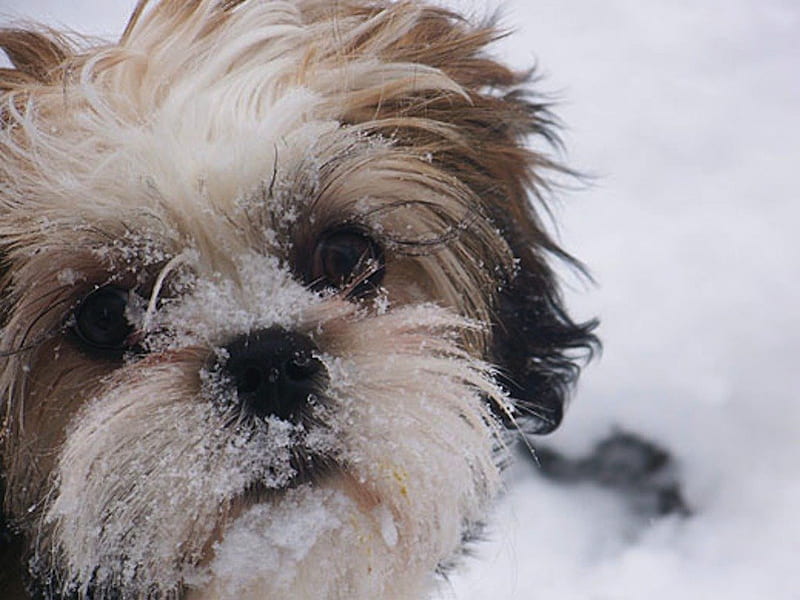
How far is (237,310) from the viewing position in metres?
1.72

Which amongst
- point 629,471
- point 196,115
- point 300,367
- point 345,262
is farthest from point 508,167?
point 629,471

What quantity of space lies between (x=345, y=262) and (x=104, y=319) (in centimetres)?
46

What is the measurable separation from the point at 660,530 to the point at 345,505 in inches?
66.8

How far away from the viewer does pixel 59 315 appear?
1.81 meters

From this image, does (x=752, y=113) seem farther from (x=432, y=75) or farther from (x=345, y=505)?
(x=345, y=505)

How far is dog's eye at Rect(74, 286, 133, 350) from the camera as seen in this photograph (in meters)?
1.81

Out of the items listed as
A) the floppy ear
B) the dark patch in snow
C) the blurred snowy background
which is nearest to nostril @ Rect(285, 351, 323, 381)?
the floppy ear

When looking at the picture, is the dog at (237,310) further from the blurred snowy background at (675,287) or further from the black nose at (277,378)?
the blurred snowy background at (675,287)

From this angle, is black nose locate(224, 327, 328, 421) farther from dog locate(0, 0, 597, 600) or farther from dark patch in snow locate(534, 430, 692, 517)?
dark patch in snow locate(534, 430, 692, 517)

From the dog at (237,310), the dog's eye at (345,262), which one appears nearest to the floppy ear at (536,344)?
the dog at (237,310)

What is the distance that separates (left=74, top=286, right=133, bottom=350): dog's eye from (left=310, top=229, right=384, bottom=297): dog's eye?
36cm

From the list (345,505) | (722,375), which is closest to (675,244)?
(722,375)

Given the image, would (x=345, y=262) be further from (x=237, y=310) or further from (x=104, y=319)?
(x=104, y=319)

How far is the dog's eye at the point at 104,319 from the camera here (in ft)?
5.93
